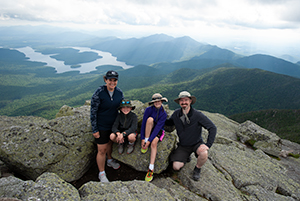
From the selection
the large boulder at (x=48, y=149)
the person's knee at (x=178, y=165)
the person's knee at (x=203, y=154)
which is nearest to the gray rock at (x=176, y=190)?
the person's knee at (x=178, y=165)

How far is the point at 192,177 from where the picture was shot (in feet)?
25.2

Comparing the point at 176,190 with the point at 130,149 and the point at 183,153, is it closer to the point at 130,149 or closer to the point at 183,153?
the point at 183,153

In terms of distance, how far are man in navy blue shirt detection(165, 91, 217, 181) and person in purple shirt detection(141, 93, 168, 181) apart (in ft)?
2.23

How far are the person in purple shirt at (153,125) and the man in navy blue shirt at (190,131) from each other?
680 millimetres

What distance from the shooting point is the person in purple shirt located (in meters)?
7.67

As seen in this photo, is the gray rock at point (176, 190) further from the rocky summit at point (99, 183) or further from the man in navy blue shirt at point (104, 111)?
the man in navy blue shirt at point (104, 111)

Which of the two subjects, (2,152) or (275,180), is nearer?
(2,152)

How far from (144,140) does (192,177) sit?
3244mm

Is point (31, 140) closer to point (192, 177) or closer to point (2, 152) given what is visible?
point (2, 152)

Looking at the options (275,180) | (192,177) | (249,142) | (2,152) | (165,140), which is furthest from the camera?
(249,142)

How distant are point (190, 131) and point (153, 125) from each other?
2.05 meters

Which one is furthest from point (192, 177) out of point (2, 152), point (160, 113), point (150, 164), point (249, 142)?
point (249, 142)

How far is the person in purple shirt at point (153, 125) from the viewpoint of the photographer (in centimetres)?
767

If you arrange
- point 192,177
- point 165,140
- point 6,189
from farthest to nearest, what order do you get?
point 165,140
point 192,177
point 6,189
